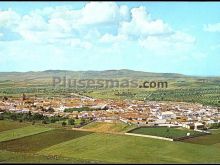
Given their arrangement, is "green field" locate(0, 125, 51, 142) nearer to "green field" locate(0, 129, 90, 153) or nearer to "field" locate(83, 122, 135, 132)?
"green field" locate(0, 129, 90, 153)

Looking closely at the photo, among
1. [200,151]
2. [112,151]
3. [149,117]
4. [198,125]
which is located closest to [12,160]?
[112,151]

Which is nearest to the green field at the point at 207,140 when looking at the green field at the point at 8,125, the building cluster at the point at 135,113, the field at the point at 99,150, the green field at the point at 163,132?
the field at the point at 99,150

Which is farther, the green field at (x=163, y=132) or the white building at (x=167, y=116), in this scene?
the white building at (x=167, y=116)

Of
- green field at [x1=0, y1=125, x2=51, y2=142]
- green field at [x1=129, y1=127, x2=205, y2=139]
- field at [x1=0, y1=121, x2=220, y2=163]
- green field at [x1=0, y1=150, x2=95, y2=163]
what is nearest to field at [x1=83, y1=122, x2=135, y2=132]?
green field at [x1=129, y1=127, x2=205, y2=139]

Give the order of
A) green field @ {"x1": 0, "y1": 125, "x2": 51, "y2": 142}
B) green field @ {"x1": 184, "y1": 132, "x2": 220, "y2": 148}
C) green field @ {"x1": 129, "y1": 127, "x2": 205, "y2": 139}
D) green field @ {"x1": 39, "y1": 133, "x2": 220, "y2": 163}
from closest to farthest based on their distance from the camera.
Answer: green field @ {"x1": 39, "y1": 133, "x2": 220, "y2": 163} → green field @ {"x1": 184, "y1": 132, "x2": 220, "y2": 148} → green field @ {"x1": 129, "y1": 127, "x2": 205, "y2": 139} → green field @ {"x1": 0, "y1": 125, "x2": 51, "y2": 142}

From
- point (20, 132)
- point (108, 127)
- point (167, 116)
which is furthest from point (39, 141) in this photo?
point (167, 116)

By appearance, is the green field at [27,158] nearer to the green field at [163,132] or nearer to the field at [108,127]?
the green field at [163,132]
